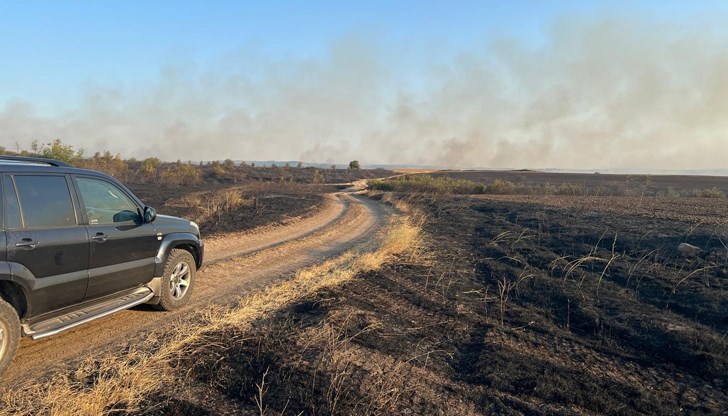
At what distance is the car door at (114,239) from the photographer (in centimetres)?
511

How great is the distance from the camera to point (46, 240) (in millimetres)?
4469

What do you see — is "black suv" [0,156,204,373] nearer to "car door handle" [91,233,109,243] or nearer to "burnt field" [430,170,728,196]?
"car door handle" [91,233,109,243]

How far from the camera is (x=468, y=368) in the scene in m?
4.91

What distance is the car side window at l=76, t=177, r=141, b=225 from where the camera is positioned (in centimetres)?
519

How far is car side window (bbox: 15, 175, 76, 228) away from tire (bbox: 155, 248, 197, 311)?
1.63 m

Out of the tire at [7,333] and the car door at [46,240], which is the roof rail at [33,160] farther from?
the tire at [7,333]

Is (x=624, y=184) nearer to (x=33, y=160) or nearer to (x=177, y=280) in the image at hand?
(x=177, y=280)

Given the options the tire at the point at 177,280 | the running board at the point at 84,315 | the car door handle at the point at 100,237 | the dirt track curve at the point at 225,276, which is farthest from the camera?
the tire at the point at 177,280

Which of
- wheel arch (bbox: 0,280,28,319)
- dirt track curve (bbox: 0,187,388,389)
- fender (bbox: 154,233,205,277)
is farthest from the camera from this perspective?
fender (bbox: 154,233,205,277)

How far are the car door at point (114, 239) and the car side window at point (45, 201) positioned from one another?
209 mm

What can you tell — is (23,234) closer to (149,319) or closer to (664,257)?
(149,319)

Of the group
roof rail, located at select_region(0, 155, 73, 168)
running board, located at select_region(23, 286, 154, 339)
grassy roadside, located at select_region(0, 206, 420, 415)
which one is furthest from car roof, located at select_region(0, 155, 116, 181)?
grassy roadside, located at select_region(0, 206, 420, 415)

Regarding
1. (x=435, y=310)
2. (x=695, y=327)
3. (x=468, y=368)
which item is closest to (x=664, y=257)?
(x=695, y=327)

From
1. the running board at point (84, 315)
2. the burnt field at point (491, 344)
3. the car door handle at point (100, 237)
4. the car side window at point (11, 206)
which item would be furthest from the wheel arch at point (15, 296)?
the burnt field at point (491, 344)
